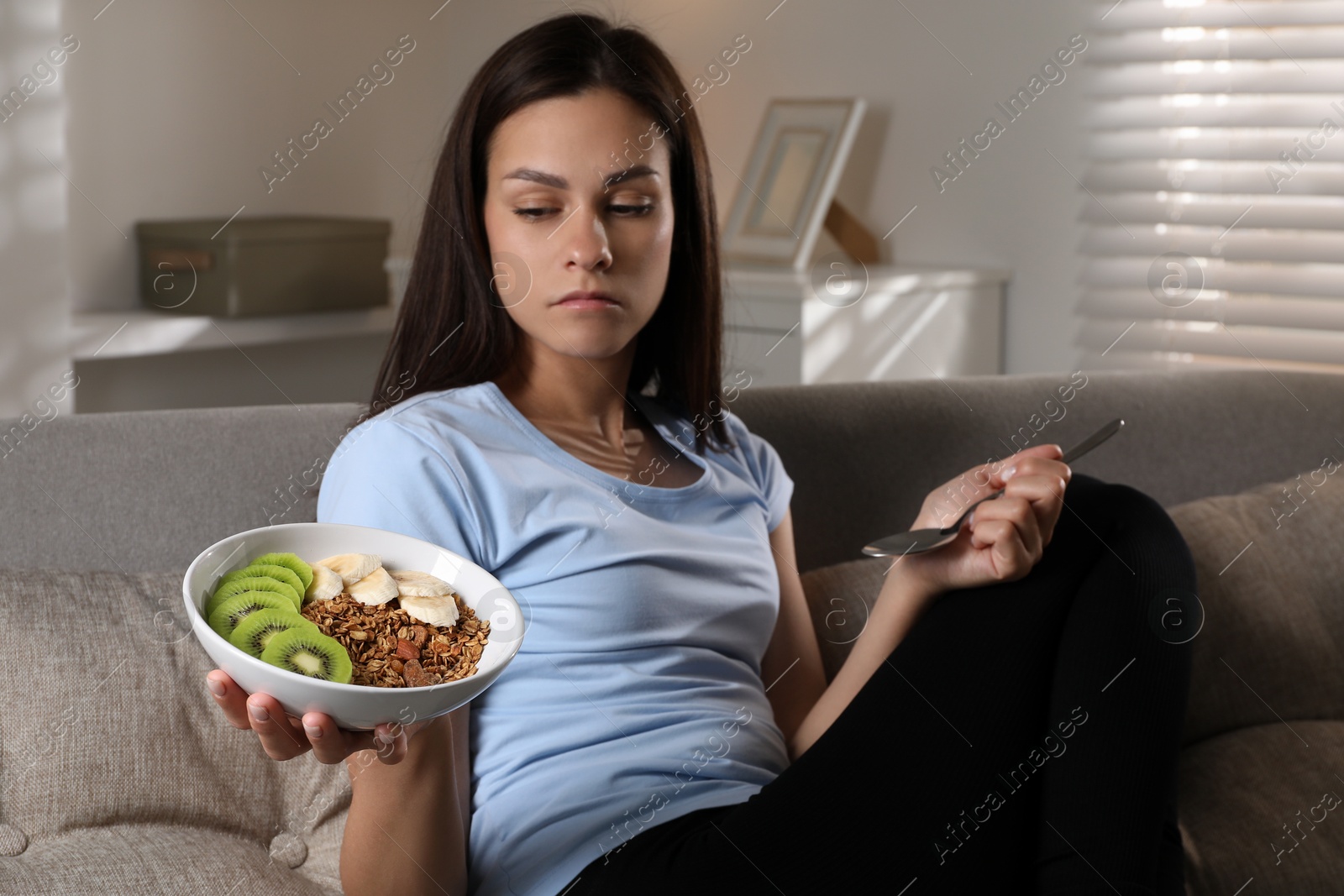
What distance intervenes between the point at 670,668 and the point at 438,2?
93.2 inches

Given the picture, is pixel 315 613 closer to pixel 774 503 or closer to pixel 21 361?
pixel 774 503

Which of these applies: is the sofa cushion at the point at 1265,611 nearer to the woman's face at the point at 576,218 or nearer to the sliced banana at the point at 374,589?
the woman's face at the point at 576,218

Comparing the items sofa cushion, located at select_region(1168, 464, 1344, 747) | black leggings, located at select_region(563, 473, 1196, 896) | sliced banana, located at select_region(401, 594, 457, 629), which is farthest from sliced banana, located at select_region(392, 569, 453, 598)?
sofa cushion, located at select_region(1168, 464, 1344, 747)

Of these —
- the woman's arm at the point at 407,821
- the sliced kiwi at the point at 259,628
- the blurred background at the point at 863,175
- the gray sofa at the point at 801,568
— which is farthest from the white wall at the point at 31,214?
the sliced kiwi at the point at 259,628

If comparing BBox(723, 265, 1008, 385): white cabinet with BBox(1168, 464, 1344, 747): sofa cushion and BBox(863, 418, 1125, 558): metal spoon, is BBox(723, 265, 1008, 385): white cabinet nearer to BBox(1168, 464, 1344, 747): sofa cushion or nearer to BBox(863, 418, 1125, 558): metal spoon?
BBox(1168, 464, 1344, 747): sofa cushion

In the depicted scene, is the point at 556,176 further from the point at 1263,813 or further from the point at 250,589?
the point at 1263,813

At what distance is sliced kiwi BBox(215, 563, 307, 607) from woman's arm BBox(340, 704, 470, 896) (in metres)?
0.13

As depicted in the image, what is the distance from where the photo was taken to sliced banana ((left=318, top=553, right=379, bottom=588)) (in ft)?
2.39

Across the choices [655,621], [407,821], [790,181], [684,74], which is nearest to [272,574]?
[407,821]

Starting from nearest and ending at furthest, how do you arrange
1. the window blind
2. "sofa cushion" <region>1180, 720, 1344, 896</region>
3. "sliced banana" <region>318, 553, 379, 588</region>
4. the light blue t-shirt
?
"sliced banana" <region>318, 553, 379, 588</region>
the light blue t-shirt
"sofa cushion" <region>1180, 720, 1344, 896</region>
the window blind

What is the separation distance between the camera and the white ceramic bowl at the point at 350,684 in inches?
24.7

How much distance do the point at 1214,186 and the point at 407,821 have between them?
1776 mm

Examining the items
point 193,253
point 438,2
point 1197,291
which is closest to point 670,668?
point 1197,291

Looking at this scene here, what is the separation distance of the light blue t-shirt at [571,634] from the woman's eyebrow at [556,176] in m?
0.17
